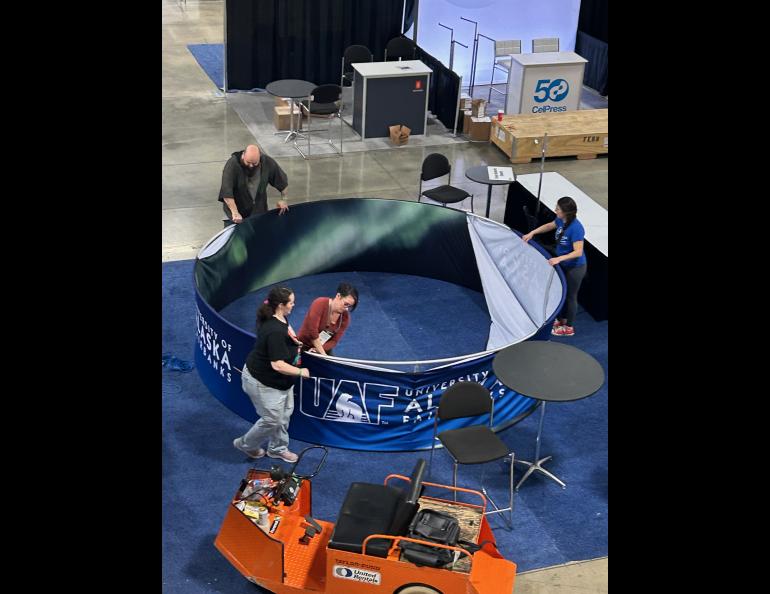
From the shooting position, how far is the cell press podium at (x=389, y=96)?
1283cm

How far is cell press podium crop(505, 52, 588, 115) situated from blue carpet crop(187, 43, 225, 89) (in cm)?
466

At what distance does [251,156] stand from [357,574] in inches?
178

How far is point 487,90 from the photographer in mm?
15648

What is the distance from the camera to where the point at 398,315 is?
8.95m

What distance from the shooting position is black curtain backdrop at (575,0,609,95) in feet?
50.9

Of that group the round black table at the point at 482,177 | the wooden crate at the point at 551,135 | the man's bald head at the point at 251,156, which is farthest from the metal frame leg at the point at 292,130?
the man's bald head at the point at 251,156

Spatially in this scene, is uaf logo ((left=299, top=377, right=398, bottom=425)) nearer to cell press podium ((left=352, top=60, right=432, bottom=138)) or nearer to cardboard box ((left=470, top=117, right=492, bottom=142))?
cell press podium ((left=352, top=60, right=432, bottom=138))

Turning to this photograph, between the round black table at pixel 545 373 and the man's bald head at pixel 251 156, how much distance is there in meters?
3.19

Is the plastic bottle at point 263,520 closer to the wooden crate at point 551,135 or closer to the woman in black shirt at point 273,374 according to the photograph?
the woman in black shirt at point 273,374

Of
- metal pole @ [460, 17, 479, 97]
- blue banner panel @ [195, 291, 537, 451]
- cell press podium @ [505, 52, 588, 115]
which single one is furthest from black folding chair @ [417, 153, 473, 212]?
metal pole @ [460, 17, 479, 97]

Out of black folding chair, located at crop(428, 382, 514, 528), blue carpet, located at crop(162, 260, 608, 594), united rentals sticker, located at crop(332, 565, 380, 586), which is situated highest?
black folding chair, located at crop(428, 382, 514, 528)

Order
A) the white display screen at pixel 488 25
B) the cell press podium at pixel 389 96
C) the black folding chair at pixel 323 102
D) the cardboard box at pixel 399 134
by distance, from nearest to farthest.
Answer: the black folding chair at pixel 323 102 → the cell press podium at pixel 389 96 → the cardboard box at pixel 399 134 → the white display screen at pixel 488 25
